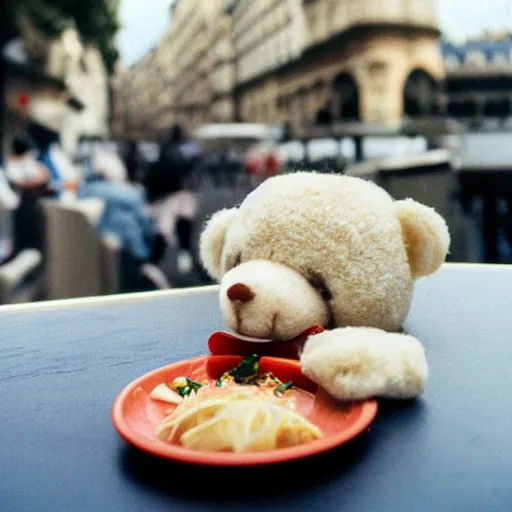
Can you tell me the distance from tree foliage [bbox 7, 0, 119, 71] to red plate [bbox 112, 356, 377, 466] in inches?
352

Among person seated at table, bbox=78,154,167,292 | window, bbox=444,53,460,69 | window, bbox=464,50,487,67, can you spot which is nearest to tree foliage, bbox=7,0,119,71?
person seated at table, bbox=78,154,167,292

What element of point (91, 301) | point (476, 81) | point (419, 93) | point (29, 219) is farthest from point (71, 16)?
point (476, 81)

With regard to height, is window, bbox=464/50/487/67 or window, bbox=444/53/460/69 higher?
window, bbox=444/53/460/69

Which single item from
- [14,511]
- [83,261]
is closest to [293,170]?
[14,511]

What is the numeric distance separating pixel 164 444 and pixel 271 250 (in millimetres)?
413

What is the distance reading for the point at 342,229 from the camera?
98 cm

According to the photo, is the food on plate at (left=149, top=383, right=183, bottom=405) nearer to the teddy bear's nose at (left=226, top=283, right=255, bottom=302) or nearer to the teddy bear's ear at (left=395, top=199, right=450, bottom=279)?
the teddy bear's nose at (left=226, top=283, right=255, bottom=302)

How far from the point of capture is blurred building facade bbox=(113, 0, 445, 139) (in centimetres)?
1889

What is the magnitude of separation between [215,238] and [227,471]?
1.92 feet

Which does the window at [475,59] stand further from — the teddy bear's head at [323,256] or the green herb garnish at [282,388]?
the green herb garnish at [282,388]

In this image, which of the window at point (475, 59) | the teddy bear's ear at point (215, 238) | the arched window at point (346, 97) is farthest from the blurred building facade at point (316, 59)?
the teddy bear's ear at point (215, 238)

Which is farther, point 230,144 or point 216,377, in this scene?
point 230,144

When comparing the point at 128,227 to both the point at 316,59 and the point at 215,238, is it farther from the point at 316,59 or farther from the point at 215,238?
the point at 316,59

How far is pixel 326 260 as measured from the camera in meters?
0.97
